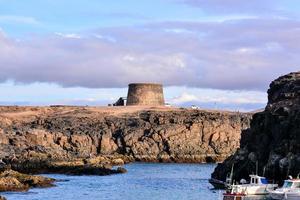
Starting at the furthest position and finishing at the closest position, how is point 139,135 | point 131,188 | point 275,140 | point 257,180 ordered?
1. point 139,135
2. point 131,188
3. point 275,140
4. point 257,180

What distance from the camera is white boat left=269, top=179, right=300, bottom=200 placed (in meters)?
51.8

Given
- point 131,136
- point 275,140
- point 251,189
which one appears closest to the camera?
point 251,189

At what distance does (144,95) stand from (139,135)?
Result: 3840cm

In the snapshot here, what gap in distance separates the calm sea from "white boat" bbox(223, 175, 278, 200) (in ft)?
11.7

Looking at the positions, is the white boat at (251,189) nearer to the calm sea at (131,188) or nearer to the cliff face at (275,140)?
the calm sea at (131,188)

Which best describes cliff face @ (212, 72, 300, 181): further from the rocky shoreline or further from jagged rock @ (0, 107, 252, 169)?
jagged rock @ (0, 107, 252, 169)

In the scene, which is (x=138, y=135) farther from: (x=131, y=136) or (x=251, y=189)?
(x=251, y=189)

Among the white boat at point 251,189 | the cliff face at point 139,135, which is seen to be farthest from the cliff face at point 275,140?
the cliff face at point 139,135

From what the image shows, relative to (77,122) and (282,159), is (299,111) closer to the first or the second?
(282,159)

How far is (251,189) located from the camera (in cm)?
5616

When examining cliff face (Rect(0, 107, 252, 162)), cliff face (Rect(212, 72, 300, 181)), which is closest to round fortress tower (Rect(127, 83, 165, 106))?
cliff face (Rect(0, 107, 252, 162))

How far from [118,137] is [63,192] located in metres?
68.4

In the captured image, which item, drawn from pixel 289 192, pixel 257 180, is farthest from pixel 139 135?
pixel 289 192

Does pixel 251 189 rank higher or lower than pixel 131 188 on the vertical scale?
higher
